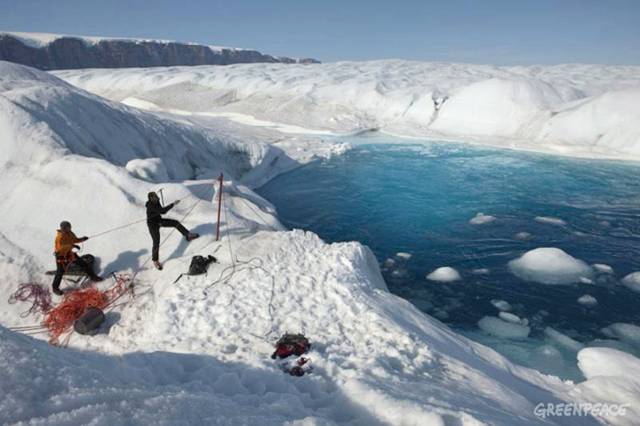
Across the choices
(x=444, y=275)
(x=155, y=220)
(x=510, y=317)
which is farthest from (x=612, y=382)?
(x=155, y=220)

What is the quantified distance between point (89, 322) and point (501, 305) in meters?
7.08

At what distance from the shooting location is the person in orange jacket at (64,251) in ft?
18.2

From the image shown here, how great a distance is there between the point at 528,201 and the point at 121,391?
1453 centimetres

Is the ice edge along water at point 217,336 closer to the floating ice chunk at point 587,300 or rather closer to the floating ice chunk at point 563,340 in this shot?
the floating ice chunk at point 563,340

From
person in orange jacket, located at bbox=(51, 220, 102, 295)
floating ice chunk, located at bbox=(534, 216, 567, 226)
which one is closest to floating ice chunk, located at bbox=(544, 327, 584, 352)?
floating ice chunk, located at bbox=(534, 216, 567, 226)

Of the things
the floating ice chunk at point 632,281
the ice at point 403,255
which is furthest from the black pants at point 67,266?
the floating ice chunk at point 632,281

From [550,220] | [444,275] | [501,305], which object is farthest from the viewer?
[550,220]

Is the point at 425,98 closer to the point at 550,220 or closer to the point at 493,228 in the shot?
the point at 550,220

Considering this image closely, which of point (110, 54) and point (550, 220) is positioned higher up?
point (110, 54)

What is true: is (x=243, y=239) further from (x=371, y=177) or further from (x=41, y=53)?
(x=41, y=53)

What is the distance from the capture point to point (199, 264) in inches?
237

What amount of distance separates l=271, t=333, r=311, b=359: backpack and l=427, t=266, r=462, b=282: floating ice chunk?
15.8ft
